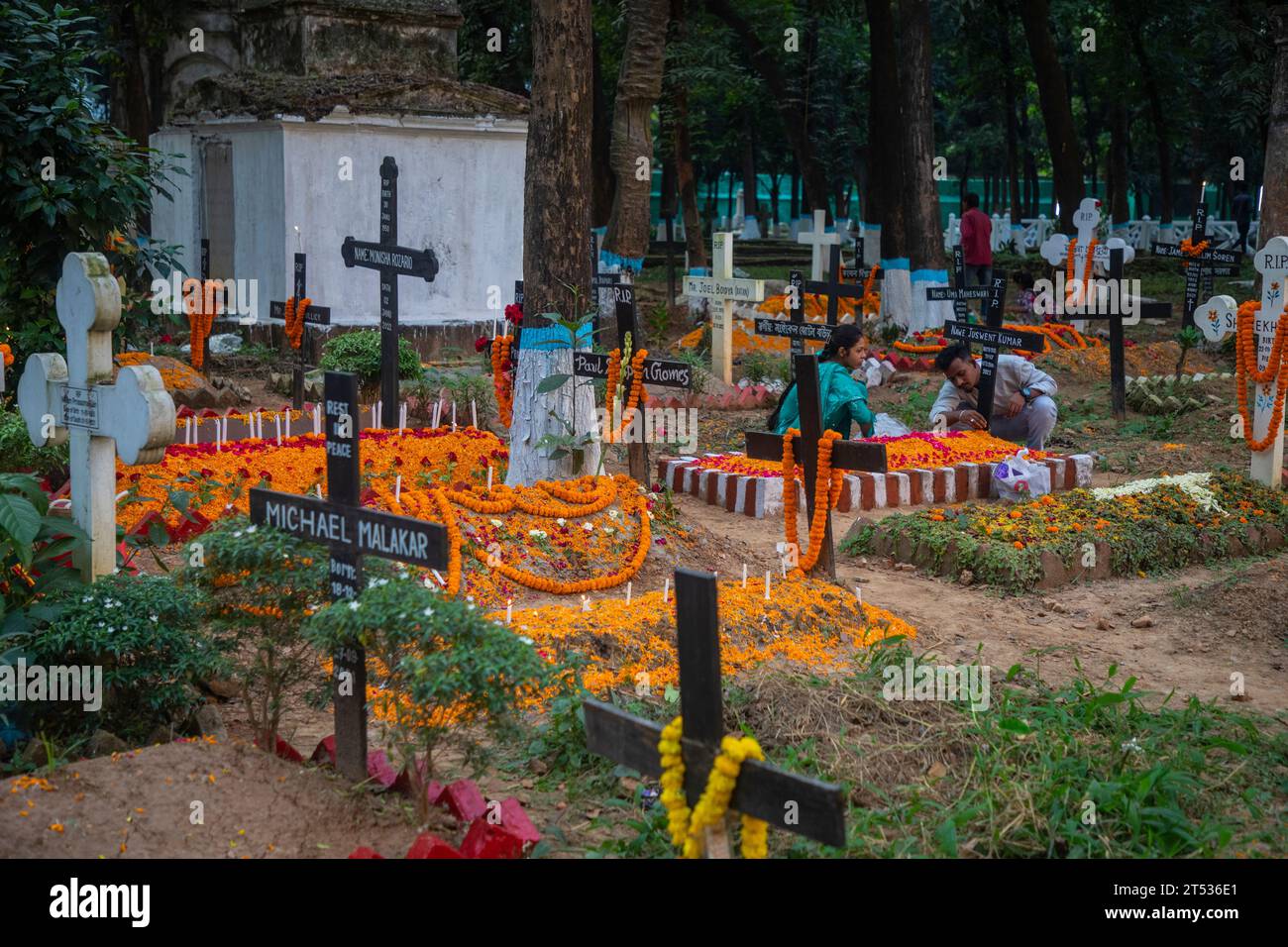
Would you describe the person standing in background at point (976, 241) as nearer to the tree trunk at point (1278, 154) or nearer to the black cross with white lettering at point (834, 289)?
the black cross with white lettering at point (834, 289)

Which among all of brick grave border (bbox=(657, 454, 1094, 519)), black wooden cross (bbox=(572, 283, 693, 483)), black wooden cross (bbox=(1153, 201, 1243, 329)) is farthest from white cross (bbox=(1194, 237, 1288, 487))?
black wooden cross (bbox=(1153, 201, 1243, 329))

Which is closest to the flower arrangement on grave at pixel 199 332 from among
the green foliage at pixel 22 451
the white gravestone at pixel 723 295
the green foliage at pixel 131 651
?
the white gravestone at pixel 723 295

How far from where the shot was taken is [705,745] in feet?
12.6

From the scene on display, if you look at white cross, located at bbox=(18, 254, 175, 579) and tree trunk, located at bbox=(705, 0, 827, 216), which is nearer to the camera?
white cross, located at bbox=(18, 254, 175, 579)

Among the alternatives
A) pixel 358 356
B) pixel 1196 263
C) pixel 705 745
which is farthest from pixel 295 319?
pixel 1196 263

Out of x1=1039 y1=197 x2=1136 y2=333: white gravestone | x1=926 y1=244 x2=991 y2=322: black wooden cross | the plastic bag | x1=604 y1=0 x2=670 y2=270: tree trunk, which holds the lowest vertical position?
the plastic bag

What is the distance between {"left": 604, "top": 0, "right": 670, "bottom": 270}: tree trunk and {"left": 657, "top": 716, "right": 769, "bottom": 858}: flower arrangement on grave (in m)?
14.2

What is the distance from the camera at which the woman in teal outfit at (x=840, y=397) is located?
33.9 ft

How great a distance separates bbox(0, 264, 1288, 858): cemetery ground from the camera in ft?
15.0

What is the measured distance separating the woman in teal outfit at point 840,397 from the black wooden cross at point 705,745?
6387 mm

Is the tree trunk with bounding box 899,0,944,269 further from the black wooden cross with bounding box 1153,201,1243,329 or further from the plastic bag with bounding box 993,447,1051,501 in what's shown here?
the plastic bag with bounding box 993,447,1051,501

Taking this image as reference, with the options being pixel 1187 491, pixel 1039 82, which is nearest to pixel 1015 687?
pixel 1187 491

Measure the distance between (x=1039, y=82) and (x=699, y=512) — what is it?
55.7ft

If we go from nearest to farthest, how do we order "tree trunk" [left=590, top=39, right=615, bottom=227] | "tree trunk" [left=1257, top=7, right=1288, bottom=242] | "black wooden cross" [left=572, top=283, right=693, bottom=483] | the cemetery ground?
the cemetery ground < "black wooden cross" [left=572, top=283, right=693, bottom=483] < "tree trunk" [left=1257, top=7, right=1288, bottom=242] < "tree trunk" [left=590, top=39, right=615, bottom=227]
